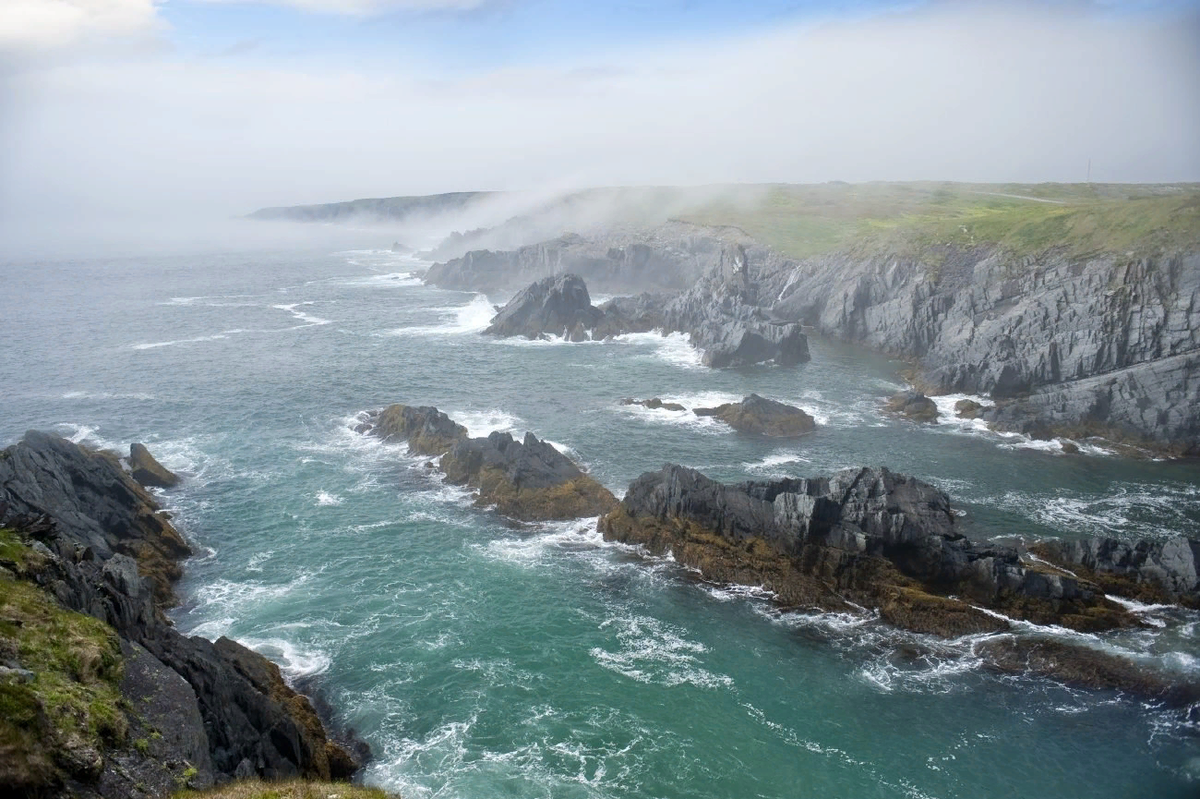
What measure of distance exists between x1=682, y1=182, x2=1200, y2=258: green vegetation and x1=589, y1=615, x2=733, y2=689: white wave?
6351 cm

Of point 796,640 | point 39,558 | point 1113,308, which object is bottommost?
point 796,640

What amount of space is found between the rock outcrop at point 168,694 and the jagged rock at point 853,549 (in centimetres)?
2263

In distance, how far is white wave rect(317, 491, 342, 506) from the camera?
53219mm

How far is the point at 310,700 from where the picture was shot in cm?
3331

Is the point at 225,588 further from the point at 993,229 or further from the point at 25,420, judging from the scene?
the point at 993,229

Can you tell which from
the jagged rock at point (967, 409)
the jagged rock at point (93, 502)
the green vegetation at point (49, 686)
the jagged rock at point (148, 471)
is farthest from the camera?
the jagged rock at point (967, 409)

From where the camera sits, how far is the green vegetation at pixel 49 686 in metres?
17.0

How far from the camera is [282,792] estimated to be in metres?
18.3

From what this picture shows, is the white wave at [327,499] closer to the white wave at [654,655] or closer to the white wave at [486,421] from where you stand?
the white wave at [486,421]

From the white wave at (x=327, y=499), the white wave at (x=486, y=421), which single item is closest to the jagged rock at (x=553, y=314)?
the white wave at (x=486, y=421)

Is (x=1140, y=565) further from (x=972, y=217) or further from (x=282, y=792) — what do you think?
(x=972, y=217)

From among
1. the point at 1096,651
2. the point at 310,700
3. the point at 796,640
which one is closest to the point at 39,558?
the point at 310,700

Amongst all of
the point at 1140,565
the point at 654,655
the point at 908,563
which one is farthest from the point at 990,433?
the point at 654,655

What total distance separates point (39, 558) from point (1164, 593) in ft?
164
